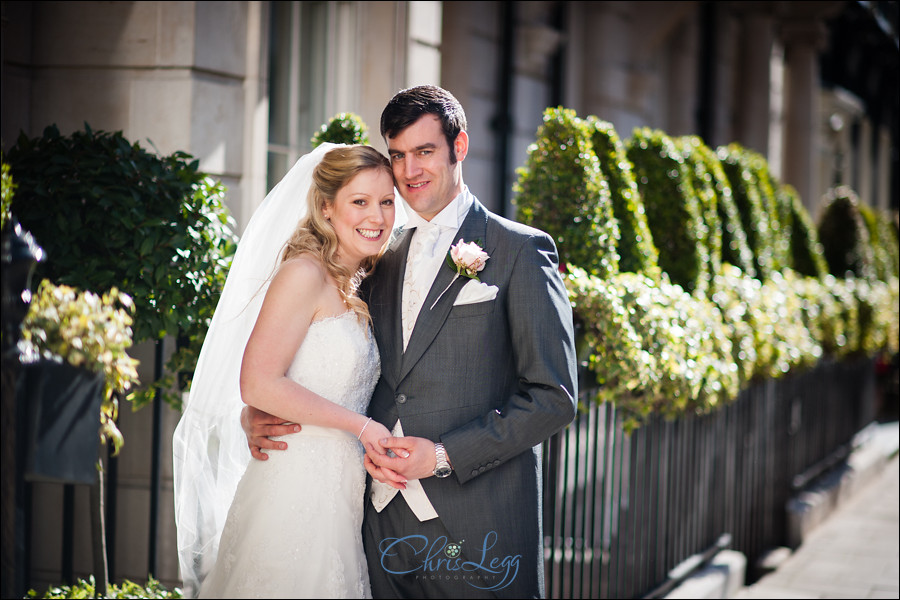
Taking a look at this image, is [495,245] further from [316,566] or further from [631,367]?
[631,367]

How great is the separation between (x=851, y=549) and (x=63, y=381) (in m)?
7.31

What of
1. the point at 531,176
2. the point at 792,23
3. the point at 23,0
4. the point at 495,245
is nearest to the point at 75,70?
the point at 23,0

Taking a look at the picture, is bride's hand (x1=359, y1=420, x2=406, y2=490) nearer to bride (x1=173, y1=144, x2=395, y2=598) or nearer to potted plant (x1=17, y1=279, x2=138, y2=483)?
bride (x1=173, y1=144, x2=395, y2=598)

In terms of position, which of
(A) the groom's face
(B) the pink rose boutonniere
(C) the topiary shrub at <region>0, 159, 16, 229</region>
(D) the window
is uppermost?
(D) the window

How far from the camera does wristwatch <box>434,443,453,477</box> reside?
3.17m

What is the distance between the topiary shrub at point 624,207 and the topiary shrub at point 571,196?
448mm

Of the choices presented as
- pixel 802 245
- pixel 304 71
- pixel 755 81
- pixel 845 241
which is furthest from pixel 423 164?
pixel 755 81

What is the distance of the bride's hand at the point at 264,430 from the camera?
328 centimetres

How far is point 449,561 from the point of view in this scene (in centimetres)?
330

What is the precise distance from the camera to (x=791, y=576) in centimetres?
741

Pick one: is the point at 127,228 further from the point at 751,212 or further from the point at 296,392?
the point at 751,212

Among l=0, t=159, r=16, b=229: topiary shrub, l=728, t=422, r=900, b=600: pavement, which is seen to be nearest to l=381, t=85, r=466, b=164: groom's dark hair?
l=0, t=159, r=16, b=229: topiary shrub

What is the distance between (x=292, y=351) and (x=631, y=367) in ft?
7.71

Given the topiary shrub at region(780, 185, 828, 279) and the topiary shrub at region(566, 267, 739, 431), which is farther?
the topiary shrub at region(780, 185, 828, 279)
